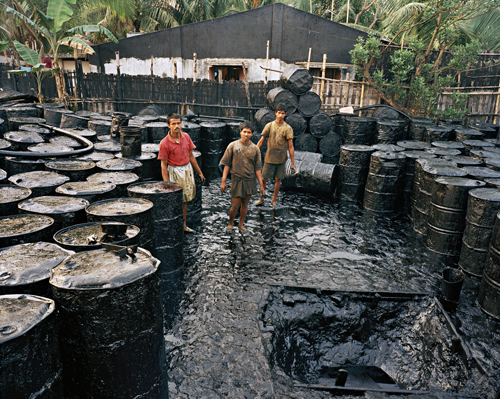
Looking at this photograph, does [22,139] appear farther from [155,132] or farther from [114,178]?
[155,132]

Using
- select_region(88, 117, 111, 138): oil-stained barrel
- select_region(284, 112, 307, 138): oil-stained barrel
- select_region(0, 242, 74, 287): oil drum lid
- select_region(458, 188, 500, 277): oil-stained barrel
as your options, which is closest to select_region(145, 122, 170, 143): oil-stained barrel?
select_region(88, 117, 111, 138): oil-stained barrel

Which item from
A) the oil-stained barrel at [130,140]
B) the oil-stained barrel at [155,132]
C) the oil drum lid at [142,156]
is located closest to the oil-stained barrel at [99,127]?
the oil-stained barrel at [155,132]

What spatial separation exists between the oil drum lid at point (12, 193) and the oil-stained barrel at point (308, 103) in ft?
23.1

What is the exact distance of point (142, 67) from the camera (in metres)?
17.3

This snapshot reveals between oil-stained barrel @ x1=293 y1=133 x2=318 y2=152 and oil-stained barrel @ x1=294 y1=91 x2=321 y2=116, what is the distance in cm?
58

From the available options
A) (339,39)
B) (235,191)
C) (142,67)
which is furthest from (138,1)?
(235,191)

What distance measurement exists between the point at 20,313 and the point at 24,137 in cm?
490

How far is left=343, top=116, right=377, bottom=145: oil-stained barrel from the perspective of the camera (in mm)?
9219

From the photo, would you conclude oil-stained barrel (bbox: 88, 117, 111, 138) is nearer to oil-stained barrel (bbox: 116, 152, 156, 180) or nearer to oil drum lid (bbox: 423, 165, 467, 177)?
oil-stained barrel (bbox: 116, 152, 156, 180)

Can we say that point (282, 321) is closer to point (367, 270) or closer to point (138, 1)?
point (367, 270)

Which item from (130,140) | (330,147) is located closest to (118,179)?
(130,140)

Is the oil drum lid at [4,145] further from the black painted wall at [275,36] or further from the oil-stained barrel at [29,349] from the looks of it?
the black painted wall at [275,36]

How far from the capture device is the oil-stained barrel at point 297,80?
29.4 feet

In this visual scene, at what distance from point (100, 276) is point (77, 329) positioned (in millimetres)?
331
